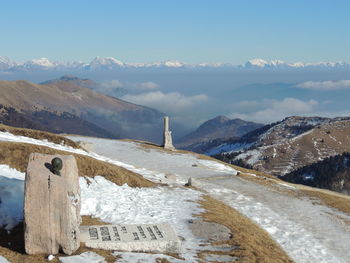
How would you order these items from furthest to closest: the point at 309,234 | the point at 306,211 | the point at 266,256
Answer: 1. the point at 306,211
2. the point at 309,234
3. the point at 266,256

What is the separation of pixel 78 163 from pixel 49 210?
669 inches

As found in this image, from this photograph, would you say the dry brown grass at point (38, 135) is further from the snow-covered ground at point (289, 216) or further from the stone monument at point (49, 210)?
the stone monument at point (49, 210)

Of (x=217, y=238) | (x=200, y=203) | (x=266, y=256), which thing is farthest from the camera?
(x=200, y=203)

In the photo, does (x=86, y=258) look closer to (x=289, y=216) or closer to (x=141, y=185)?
(x=141, y=185)

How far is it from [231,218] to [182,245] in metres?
8.22

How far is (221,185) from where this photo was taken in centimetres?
4478

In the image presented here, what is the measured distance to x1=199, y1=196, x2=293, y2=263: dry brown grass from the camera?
2020 cm

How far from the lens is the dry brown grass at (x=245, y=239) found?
795 inches

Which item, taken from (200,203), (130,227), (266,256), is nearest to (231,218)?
(200,203)

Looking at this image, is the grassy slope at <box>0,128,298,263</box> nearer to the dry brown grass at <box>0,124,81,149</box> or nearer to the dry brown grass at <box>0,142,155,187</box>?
the dry brown grass at <box>0,142,155,187</box>

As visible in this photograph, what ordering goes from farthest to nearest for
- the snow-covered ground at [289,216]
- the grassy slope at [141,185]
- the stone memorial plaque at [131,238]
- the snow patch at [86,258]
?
the snow-covered ground at [289,216] → the stone memorial plaque at [131,238] → the grassy slope at [141,185] → the snow patch at [86,258]

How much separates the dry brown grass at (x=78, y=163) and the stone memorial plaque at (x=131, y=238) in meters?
12.3

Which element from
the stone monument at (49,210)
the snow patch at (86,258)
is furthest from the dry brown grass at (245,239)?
the stone monument at (49,210)

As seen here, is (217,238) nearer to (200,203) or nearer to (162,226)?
(162,226)
